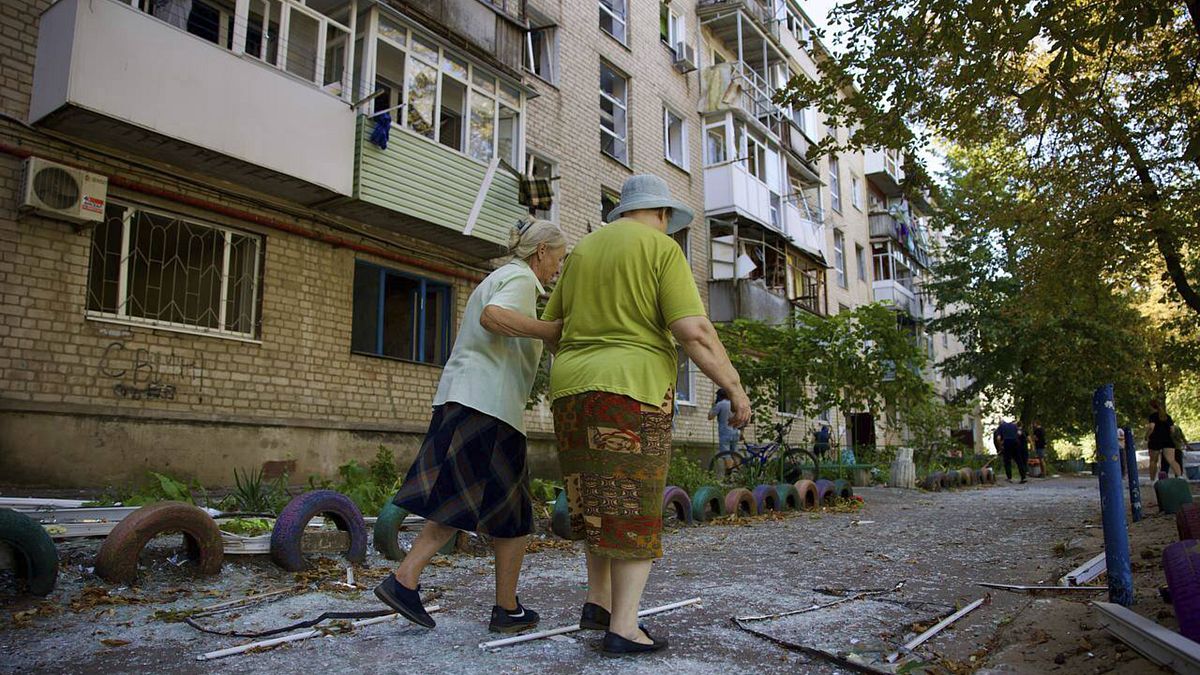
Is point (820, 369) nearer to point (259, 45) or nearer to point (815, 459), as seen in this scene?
point (815, 459)

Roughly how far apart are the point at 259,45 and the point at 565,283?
31.2ft

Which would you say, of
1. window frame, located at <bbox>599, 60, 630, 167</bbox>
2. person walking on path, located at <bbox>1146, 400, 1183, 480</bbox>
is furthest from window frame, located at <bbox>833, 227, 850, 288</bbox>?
person walking on path, located at <bbox>1146, 400, 1183, 480</bbox>

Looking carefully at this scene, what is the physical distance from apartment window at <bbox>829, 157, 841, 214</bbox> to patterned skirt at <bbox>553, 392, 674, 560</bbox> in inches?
1150

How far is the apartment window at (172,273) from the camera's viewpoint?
30.0ft

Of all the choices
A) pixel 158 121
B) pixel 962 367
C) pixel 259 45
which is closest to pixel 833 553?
pixel 158 121

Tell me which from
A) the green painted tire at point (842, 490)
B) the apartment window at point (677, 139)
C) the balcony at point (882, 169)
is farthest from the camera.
→ the balcony at point (882, 169)

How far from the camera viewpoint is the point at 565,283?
3207 mm

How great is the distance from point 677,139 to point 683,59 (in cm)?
212

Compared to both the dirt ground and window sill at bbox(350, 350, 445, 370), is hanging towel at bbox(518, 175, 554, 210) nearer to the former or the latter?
window sill at bbox(350, 350, 445, 370)

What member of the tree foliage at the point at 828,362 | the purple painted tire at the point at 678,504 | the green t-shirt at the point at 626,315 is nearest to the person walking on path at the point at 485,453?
the green t-shirt at the point at 626,315

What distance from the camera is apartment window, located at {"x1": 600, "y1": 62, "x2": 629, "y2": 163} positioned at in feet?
61.0

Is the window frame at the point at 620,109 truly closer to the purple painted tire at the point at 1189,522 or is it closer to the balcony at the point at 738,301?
the balcony at the point at 738,301

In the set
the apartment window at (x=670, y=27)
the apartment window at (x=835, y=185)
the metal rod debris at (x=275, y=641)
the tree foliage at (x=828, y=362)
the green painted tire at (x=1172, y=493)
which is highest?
the apartment window at (x=670, y=27)

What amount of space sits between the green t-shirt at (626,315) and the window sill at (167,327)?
792cm
